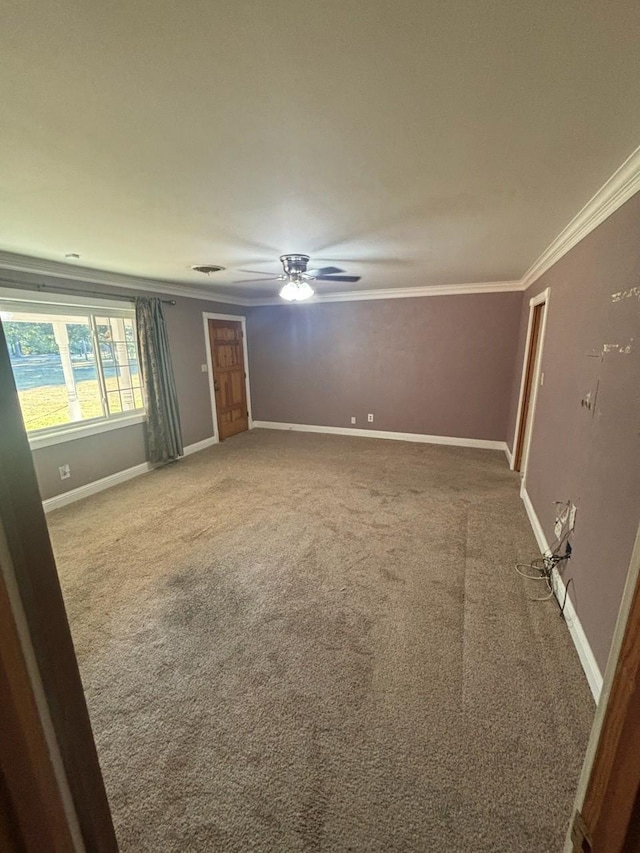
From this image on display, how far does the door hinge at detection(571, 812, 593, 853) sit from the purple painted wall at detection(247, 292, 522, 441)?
193 inches

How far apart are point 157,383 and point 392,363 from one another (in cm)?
334

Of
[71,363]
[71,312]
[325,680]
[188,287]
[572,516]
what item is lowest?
[325,680]

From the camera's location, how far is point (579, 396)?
220 centimetres

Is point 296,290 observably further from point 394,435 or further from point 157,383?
point 394,435

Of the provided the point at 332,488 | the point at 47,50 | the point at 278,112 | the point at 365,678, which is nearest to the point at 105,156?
the point at 47,50

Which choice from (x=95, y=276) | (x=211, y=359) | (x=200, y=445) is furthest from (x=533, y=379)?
(x=95, y=276)

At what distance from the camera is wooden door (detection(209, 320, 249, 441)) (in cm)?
568

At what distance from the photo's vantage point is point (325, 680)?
5.76 feet

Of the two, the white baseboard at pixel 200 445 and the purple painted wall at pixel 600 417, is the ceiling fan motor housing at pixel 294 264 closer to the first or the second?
the purple painted wall at pixel 600 417

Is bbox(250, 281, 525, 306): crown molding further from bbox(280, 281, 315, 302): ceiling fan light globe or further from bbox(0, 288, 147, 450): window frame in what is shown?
bbox(0, 288, 147, 450): window frame

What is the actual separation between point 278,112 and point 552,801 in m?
2.58

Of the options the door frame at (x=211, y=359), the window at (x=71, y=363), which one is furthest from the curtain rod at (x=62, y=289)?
the door frame at (x=211, y=359)

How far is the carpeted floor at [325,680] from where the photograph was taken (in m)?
1.28

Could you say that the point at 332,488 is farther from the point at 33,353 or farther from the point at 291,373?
the point at 33,353
